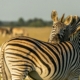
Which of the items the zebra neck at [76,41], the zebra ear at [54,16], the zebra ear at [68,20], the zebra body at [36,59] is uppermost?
the zebra ear at [54,16]

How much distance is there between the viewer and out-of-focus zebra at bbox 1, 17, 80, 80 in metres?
5.82

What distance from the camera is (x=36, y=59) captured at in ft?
19.4

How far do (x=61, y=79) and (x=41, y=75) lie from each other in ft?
1.83

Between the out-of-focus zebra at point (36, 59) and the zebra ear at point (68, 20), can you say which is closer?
the out-of-focus zebra at point (36, 59)

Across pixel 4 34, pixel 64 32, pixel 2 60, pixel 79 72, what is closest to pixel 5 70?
pixel 2 60

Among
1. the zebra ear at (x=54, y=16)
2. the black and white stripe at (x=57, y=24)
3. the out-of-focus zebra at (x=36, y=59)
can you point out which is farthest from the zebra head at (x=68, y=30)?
the out-of-focus zebra at (x=36, y=59)

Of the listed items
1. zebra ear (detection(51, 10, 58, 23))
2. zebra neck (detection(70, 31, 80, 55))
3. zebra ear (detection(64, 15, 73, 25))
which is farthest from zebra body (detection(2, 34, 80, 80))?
zebra ear (detection(51, 10, 58, 23))

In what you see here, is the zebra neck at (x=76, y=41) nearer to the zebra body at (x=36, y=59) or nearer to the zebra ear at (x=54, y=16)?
the zebra body at (x=36, y=59)

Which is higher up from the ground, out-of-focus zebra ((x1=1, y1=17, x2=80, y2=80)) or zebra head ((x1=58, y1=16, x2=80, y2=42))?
zebra head ((x1=58, y1=16, x2=80, y2=42))

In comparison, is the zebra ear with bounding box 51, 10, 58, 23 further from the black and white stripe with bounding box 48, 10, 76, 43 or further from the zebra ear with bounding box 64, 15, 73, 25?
the zebra ear with bounding box 64, 15, 73, 25

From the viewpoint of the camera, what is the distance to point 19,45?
582cm

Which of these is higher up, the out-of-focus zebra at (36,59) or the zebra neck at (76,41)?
the zebra neck at (76,41)

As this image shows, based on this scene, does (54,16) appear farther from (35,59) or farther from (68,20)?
(35,59)

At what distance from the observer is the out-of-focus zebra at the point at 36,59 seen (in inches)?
229
